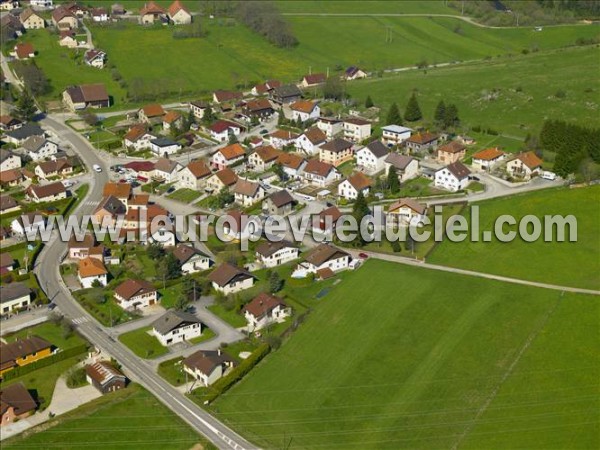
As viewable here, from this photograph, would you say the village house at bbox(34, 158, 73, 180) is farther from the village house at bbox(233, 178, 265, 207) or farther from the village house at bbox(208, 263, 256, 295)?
the village house at bbox(208, 263, 256, 295)

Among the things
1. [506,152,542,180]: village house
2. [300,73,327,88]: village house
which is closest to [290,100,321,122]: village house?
[300,73,327,88]: village house

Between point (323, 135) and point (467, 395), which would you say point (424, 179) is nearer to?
point (323, 135)

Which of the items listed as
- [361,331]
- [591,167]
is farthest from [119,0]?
[361,331]

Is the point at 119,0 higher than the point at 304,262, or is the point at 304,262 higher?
the point at 119,0

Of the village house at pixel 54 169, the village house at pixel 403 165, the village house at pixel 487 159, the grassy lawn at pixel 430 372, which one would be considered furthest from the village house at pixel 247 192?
the village house at pixel 487 159

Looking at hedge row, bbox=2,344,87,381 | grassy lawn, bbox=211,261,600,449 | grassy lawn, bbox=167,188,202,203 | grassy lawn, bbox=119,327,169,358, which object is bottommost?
grassy lawn, bbox=211,261,600,449

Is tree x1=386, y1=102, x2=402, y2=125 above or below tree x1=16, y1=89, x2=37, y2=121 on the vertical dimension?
below

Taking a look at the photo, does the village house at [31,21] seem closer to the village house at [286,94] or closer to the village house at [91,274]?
the village house at [286,94]
